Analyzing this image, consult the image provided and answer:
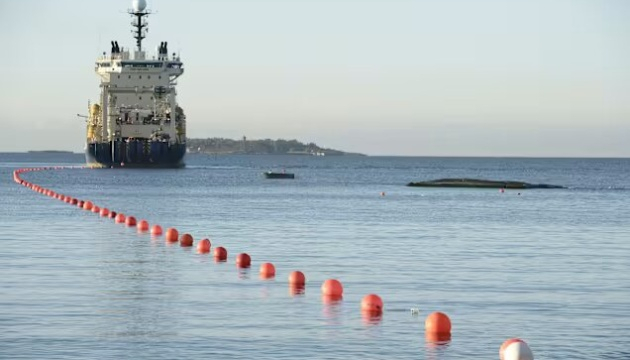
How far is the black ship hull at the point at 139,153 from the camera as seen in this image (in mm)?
170500

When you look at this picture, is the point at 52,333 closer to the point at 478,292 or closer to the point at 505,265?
the point at 478,292

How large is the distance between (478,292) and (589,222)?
3406 cm

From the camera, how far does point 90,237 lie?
49.0m

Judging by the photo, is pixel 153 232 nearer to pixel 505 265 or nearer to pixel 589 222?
pixel 505 265

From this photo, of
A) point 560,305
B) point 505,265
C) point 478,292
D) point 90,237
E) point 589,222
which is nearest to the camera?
point 560,305

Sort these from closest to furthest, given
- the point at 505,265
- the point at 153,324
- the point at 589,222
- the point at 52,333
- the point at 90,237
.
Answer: the point at 52,333
the point at 153,324
the point at 505,265
the point at 90,237
the point at 589,222

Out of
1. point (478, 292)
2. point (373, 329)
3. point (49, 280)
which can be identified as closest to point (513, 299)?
point (478, 292)

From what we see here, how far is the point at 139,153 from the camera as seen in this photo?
170 metres

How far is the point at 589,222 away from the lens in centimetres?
6388

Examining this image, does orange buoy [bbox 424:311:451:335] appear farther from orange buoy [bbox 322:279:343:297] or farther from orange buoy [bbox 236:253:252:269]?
orange buoy [bbox 236:253:252:269]

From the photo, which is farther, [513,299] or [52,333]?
[513,299]

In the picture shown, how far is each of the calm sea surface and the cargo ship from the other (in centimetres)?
10499

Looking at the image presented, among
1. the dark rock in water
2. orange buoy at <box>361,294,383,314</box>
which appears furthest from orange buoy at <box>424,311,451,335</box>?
the dark rock in water

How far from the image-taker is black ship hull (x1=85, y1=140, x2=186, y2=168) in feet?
559
